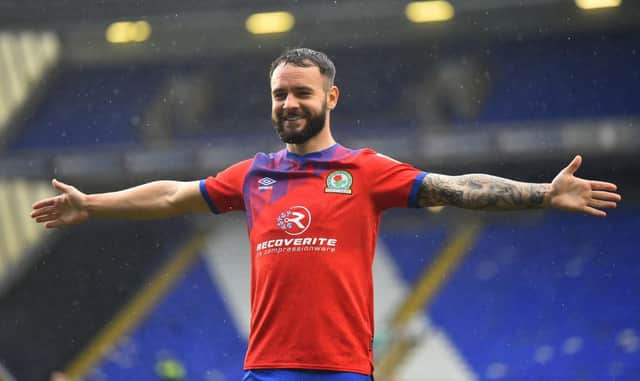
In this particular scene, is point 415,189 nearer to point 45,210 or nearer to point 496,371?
point 45,210

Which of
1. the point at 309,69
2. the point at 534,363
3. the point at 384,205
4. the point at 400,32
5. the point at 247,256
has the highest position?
the point at 400,32

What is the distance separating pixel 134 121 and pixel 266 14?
213 centimetres

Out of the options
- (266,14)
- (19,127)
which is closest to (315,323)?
(266,14)

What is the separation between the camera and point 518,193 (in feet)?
10.1

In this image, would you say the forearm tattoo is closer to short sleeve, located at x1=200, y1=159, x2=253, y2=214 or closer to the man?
the man

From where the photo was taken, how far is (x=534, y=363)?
9484 millimetres

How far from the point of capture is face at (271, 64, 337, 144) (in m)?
3.07

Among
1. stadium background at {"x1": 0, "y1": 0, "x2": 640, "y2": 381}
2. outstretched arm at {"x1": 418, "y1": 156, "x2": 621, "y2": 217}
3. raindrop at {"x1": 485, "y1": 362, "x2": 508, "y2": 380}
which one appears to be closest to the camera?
outstretched arm at {"x1": 418, "y1": 156, "x2": 621, "y2": 217}

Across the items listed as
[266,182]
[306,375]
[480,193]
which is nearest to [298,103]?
[266,182]

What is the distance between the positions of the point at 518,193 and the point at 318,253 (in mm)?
630

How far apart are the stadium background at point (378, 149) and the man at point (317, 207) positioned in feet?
21.3

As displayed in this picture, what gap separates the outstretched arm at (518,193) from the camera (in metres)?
2.98

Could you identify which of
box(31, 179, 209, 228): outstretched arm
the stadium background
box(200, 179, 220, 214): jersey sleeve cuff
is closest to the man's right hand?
Answer: box(31, 179, 209, 228): outstretched arm

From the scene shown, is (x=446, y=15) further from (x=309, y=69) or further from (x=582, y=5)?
(x=309, y=69)
